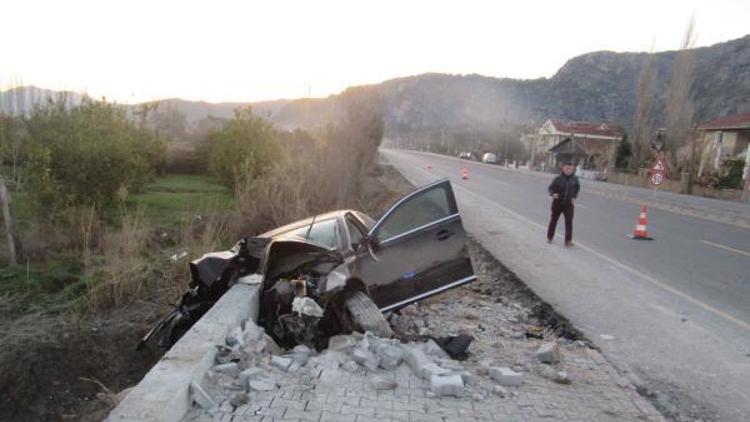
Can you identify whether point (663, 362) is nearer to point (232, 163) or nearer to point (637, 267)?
point (637, 267)

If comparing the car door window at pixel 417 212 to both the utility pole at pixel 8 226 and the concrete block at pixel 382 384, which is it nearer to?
the concrete block at pixel 382 384

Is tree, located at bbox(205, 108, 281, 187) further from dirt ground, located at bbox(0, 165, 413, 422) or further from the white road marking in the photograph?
dirt ground, located at bbox(0, 165, 413, 422)

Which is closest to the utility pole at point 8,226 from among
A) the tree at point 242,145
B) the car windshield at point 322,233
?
the car windshield at point 322,233

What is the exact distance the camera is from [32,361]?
6.04 meters

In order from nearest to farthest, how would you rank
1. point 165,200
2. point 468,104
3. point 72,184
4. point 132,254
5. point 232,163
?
point 132,254 < point 72,184 < point 165,200 < point 232,163 < point 468,104

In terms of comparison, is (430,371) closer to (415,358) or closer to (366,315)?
(415,358)

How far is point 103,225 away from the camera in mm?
14328

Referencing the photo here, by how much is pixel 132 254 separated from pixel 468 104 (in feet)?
558

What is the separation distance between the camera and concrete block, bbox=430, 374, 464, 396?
396 cm

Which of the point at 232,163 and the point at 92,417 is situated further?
the point at 232,163

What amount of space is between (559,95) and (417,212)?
15940cm

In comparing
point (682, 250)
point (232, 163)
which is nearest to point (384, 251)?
point (682, 250)

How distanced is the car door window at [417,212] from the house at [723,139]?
39.3m

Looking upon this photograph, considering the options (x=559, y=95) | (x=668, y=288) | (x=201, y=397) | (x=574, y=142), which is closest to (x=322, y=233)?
(x=201, y=397)
